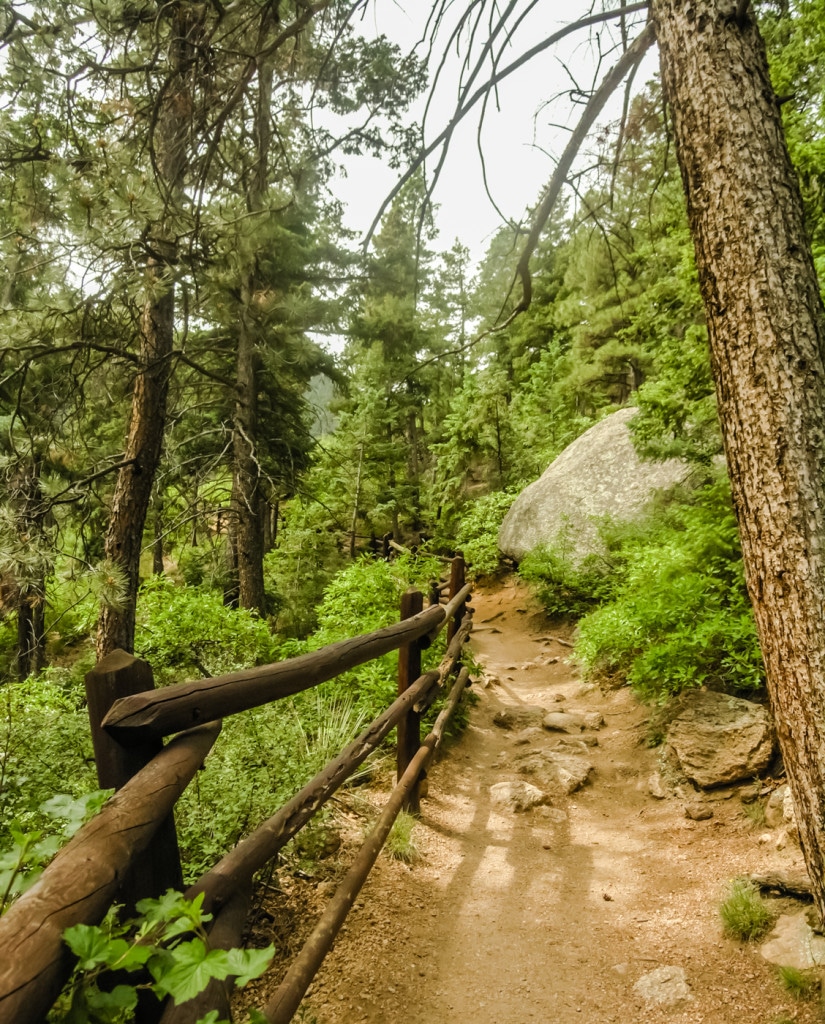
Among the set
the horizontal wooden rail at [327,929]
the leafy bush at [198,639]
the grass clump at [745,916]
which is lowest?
the grass clump at [745,916]

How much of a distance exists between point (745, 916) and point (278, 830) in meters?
2.19

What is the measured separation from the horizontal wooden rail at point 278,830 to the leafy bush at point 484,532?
1272cm

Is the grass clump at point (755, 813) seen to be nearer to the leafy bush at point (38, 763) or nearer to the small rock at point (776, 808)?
the small rock at point (776, 808)

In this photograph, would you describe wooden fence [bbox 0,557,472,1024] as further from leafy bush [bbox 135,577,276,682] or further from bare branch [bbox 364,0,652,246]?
leafy bush [bbox 135,577,276,682]

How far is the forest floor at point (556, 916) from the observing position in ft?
8.05

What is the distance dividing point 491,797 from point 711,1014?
7.98 feet

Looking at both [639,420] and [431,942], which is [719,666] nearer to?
[639,420]

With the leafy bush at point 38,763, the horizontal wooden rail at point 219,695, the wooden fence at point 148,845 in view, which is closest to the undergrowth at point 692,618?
the horizontal wooden rail at point 219,695

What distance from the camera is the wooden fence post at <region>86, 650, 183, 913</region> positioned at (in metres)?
1.34

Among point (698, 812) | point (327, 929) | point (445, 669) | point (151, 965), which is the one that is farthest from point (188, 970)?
point (445, 669)

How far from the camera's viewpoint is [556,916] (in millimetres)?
3143

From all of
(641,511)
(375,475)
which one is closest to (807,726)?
(641,511)

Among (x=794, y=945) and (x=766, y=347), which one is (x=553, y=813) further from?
(x=766, y=347)

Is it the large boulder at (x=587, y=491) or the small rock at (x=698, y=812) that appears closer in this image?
the small rock at (x=698, y=812)
